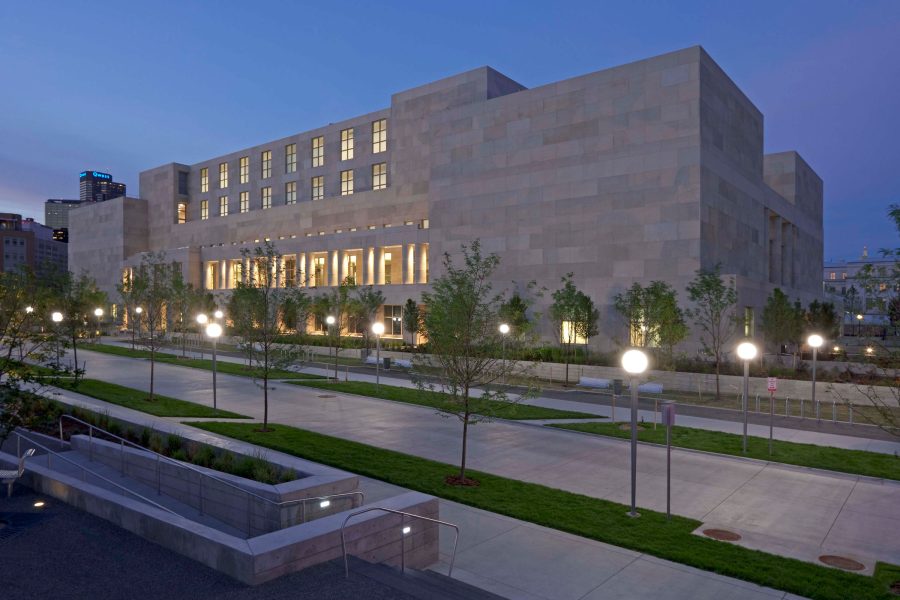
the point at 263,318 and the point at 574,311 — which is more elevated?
the point at 574,311

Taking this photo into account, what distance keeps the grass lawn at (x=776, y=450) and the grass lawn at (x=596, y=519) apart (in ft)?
22.8

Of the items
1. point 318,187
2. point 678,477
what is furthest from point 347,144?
point 678,477

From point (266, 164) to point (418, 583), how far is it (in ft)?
264

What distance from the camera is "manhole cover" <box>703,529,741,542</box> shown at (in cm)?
1121

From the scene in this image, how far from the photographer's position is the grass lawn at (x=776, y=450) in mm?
16531

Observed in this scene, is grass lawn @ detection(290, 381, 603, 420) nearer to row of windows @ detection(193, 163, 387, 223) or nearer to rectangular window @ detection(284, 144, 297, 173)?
row of windows @ detection(193, 163, 387, 223)

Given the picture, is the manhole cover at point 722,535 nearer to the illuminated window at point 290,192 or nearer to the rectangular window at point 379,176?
the rectangular window at point 379,176

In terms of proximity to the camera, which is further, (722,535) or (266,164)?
(266,164)

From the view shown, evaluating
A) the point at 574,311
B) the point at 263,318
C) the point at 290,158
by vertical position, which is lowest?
the point at 263,318

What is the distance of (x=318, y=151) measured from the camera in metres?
75.7

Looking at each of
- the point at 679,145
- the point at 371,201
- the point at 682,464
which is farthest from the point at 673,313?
the point at 371,201

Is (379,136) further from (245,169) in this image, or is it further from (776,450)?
(776,450)

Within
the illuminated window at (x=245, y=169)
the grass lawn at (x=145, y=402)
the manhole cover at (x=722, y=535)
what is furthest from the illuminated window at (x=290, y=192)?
the manhole cover at (x=722, y=535)

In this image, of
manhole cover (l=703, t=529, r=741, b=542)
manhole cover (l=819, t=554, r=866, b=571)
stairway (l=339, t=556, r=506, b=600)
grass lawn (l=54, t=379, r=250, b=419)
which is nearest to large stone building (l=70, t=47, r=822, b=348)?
grass lawn (l=54, t=379, r=250, b=419)
